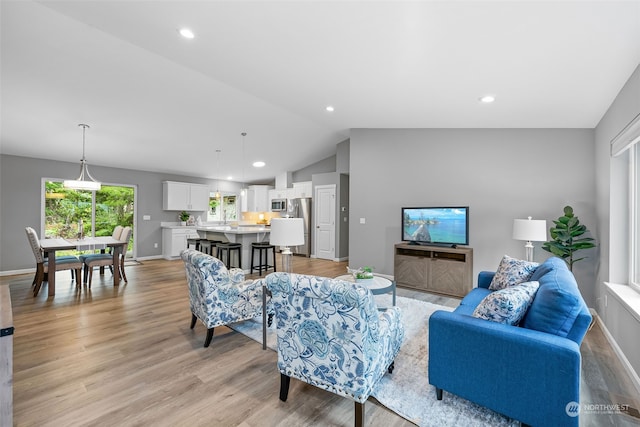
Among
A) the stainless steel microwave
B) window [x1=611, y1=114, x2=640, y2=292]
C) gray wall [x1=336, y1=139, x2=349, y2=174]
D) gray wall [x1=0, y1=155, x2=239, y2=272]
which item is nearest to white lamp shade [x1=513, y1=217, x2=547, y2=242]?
window [x1=611, y1=114, x2=640, y2=292]

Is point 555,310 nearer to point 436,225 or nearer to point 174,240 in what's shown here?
point 436,225

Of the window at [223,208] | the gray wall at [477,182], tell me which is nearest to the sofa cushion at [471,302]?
the gray wall at [477,182]

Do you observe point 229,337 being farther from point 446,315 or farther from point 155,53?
point 155,53

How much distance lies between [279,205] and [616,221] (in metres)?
7.43

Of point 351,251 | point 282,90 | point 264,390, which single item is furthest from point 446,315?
point 351,251

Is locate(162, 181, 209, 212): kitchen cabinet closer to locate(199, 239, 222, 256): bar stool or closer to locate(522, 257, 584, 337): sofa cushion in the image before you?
locate(199, 239, 222, 256): bar stool

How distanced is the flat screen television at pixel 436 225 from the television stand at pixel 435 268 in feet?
0.38

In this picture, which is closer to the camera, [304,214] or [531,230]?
[531,230]

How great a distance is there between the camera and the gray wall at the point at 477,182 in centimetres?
410

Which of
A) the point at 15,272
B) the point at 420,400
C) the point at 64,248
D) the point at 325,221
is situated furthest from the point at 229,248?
the point at 420,400

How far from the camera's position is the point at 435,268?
178 inches

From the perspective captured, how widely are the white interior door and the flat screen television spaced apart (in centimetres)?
291

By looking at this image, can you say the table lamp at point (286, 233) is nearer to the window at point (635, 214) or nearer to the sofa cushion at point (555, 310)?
the sofa cushion at point (555, 310)

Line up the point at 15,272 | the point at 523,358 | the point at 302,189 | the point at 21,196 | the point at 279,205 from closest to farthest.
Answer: the point at 523,358, the point at 15,272, the point at 21,196, the point at 302,189, the point at 279,205
